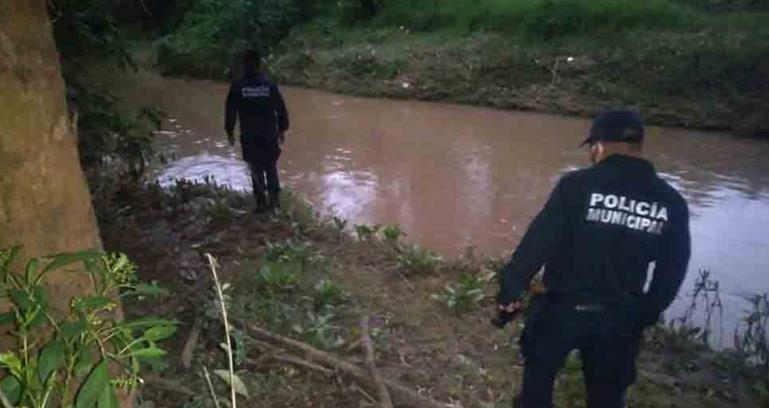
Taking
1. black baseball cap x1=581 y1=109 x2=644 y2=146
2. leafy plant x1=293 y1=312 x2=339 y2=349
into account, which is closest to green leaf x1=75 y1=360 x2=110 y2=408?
black baseball cap x1=581 y1=109 x2=644 y2=146

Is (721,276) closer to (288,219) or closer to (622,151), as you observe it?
(288,219)

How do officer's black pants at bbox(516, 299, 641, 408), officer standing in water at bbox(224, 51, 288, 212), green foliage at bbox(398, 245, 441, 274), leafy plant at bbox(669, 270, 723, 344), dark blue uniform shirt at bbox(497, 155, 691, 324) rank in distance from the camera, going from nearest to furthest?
dark blue uniform shirt at bbox(497, 155, 691, 324)
officer's black pants at bbox(516, 299, 641, 408)
leafy plant at bbox(669, 270, 723, 344)
green foliage at bbox(398, 245, 441, 274)
officer standing in water at bbox(224, 51, 288, 212)

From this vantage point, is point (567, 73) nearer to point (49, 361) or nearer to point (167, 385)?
point (167, 385)

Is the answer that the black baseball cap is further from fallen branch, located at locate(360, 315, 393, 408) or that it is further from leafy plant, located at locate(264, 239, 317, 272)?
leafy plant, located at locate(264, 239, 317, 272)

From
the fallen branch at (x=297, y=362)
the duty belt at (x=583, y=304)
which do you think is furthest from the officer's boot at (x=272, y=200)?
the duty belt at (x=583, y=304)

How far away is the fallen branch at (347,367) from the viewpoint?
4043 millimetres

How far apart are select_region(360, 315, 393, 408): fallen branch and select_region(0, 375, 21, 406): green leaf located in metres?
2.61

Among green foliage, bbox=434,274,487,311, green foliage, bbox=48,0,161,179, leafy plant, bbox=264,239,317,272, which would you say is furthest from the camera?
leafy plant, bbox=264,239,317,272

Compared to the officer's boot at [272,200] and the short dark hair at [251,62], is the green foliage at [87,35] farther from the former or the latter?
the officer's boot at [272,200]

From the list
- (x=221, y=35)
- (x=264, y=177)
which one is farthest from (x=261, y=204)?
(x=221, y=35)

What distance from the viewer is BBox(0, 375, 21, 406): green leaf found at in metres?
1.43

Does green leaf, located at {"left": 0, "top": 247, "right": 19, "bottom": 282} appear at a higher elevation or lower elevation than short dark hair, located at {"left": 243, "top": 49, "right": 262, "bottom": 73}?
higher

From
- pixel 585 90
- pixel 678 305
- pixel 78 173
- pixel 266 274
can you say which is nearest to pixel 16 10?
pixel 78 173

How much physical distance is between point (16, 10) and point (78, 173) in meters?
0.38
